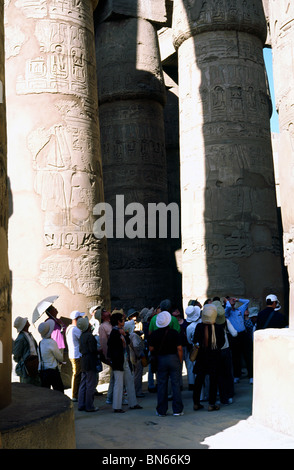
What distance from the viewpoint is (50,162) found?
31.4ft

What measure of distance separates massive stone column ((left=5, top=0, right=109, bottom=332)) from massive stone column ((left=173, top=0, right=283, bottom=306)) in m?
3.36

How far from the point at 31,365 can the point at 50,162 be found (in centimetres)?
420

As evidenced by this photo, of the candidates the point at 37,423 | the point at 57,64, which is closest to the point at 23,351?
the point at 37,423

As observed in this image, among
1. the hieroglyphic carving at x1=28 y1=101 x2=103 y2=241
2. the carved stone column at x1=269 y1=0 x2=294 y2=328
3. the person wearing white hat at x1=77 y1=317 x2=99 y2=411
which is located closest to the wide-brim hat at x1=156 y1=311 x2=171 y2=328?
the person wearing white hat at x1=77 y1=317 x2=99 y2=411

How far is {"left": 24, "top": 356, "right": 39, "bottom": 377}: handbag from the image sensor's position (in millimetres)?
6266

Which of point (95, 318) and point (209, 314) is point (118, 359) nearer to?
point (209, 314)

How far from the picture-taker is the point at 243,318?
9883mm

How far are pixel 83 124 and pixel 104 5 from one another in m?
7.68

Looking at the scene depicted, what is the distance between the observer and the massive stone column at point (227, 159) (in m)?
12.4

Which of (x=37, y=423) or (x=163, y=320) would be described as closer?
(x=37, y=423)

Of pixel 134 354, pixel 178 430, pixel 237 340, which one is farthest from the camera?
pixel 237 340

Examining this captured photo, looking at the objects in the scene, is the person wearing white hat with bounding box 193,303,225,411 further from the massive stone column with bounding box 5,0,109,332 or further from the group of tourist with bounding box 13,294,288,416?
the massive stone column with bounding box 5,0,109,332
